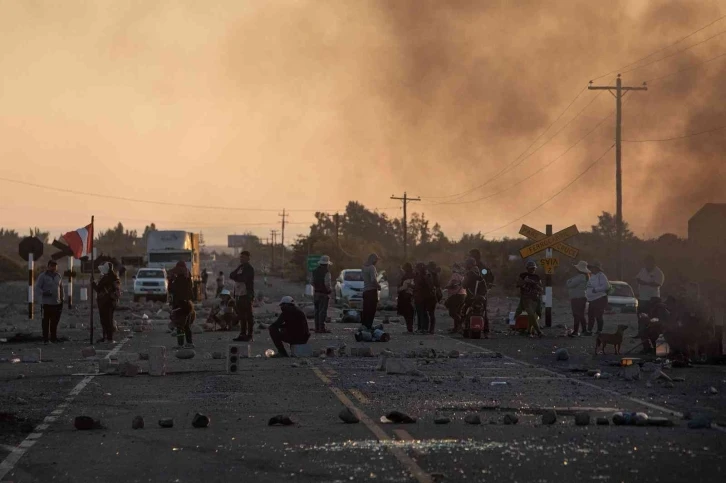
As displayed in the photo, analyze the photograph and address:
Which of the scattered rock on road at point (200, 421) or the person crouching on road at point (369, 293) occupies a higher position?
the person crouching on road at point (369, 293)

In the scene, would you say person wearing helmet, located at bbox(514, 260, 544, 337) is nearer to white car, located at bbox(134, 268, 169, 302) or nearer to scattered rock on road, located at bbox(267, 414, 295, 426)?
scattered rock on road, located at bbox(267, 414, 295, 426)

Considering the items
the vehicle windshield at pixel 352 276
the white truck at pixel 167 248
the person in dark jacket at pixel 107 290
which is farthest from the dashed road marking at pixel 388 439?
the white truck at pixel 167 248

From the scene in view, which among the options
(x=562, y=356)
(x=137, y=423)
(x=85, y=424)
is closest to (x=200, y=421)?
(x=137, y=423)

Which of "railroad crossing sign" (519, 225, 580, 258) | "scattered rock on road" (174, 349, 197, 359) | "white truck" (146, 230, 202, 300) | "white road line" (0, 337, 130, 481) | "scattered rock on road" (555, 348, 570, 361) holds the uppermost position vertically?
"white truck" (146, 230, 202, 300)

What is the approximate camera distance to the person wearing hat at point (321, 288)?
107 ft

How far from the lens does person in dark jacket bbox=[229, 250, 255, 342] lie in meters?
29.7

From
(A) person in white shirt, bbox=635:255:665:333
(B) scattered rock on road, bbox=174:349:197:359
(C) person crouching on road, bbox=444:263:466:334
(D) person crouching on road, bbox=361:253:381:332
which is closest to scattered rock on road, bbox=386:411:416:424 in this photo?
(B) scattered rock on road, bbox=174:349:197:359

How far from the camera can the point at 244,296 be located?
1169 inches

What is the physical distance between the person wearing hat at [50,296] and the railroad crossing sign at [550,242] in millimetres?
13744

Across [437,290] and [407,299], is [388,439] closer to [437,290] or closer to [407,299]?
[437,290]

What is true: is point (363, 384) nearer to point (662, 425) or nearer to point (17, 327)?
point (662, 425)

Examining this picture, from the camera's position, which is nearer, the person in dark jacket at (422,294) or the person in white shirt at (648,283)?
the person in white shirt at (648,283)

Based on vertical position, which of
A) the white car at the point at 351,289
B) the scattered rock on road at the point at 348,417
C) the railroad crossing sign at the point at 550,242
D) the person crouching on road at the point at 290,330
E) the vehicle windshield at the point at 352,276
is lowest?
the scattered rock on road at the point at 348,417

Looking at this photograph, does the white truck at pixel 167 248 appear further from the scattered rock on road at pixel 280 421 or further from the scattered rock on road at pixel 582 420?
the scattered rock on road at pixel 582 420
